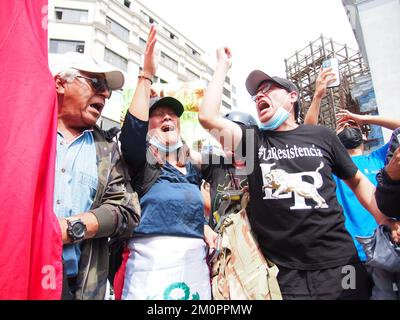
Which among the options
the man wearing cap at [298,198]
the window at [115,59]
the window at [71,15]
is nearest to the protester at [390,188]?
the man wearing cap at [298,198]

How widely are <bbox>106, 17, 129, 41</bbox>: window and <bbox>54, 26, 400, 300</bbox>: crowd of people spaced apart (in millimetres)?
22147

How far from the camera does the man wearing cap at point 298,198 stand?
1590mm

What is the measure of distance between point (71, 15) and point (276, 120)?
868 inches

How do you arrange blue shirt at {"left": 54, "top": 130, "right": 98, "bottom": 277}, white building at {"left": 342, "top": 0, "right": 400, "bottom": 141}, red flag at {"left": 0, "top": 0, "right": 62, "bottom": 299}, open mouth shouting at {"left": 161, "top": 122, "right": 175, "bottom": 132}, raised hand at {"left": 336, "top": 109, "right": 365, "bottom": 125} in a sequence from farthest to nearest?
white building at {"left": 342, "top": 0, "right": 400, "bottom": 141} < raised hand at {"left": 336, "top": 109, "right": 365, "bottom": 125} < open mouth shouting at {"left": 161, "top": 122, "right": 175, "bottom": 132} < blue shirt at {"left": 54, "top": 130, "right": 98, "bottom": 277} < red flag at {"left": 0, "top": 0, "right": 62, "bottom": 299}

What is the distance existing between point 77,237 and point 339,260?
4.25 feet

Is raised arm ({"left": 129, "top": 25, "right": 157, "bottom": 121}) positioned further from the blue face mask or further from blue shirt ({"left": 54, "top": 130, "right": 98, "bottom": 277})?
the blue face mask

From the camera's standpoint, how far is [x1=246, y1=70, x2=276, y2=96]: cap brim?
2086mm

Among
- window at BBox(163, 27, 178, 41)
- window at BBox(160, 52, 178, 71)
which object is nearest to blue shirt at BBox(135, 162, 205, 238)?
window at BBox(160, 52, 178, 71)

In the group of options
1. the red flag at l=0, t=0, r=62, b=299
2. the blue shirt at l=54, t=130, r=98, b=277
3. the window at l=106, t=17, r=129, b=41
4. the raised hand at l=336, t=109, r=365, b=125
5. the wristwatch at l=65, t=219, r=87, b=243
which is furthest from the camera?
the window at l=106, t=17, r=129, b=41

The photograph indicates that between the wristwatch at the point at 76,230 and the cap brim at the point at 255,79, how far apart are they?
144 centimetres

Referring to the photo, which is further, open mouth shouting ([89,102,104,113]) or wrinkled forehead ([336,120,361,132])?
wrinkled forehead ([336,120,361,132])

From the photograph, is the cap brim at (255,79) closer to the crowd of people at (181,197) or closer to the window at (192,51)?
the crowd of people at (181,197)

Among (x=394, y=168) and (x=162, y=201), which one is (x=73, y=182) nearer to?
(x=162, y=201)

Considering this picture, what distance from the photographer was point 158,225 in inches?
Answer: 68.6
